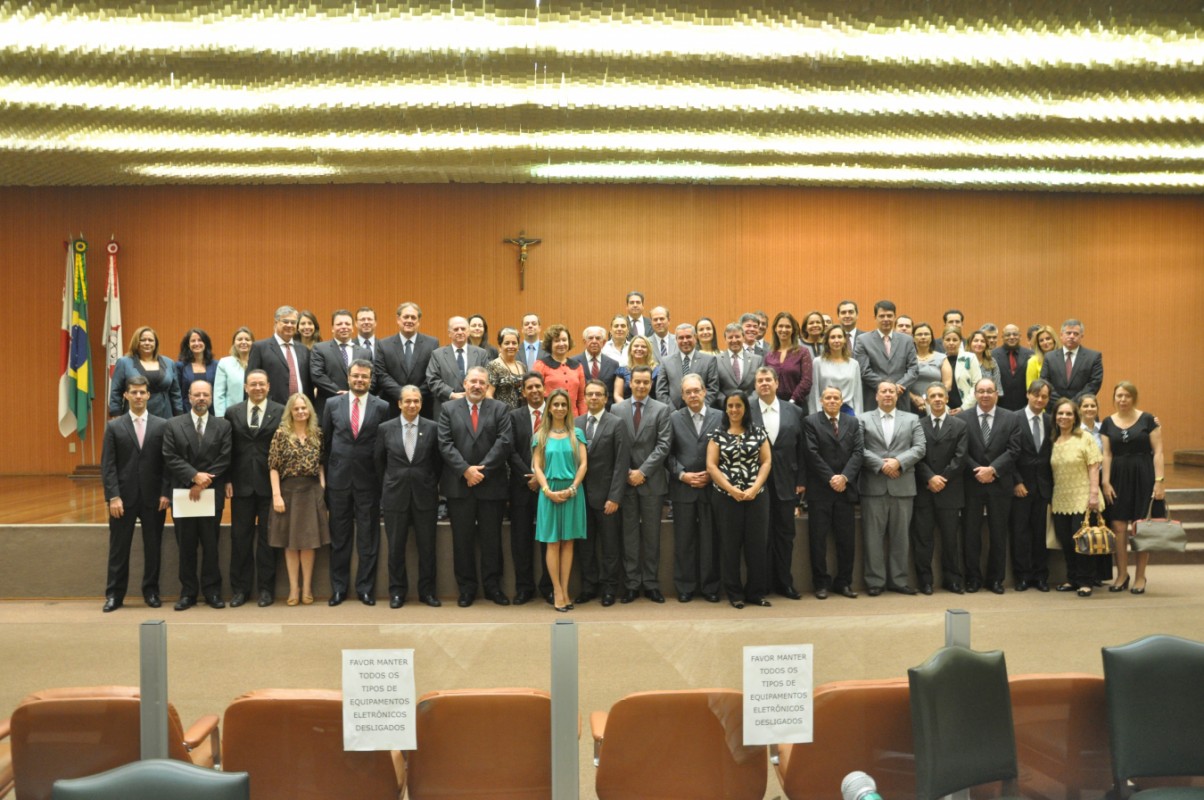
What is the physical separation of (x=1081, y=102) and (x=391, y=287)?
7560 mm

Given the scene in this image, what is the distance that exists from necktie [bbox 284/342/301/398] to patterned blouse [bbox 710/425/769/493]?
300 cm

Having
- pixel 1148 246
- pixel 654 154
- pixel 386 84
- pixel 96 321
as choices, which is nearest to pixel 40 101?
pixel 386 84

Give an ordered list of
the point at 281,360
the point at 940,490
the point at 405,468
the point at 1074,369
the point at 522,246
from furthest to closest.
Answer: the point at 522,246 → the point at 1074,369 → the point at 281,360 → the point at 940,490 → the point at 405,468

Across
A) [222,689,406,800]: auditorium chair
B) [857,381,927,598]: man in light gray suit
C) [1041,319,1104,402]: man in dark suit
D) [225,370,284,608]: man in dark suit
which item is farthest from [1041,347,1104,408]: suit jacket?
[222,689,406,800]: auditorium chair

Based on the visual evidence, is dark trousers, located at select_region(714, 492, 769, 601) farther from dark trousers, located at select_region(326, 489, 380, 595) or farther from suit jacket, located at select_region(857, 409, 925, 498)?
dark trousers, located at select_region(326, 489, 380, 595)

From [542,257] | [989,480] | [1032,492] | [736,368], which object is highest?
[542,257]

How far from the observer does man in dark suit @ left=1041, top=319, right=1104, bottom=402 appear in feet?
26.1

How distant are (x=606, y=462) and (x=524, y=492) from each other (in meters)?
0.60

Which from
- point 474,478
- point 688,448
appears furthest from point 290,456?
point 688,448

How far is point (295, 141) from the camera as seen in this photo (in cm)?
958

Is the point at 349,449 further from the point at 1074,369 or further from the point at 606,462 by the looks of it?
the point at 1074,369

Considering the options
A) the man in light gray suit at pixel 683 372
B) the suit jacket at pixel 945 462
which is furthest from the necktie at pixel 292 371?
the suit jacket at pixel 945 462

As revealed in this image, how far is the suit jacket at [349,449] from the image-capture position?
6555mm

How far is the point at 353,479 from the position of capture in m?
6.57
